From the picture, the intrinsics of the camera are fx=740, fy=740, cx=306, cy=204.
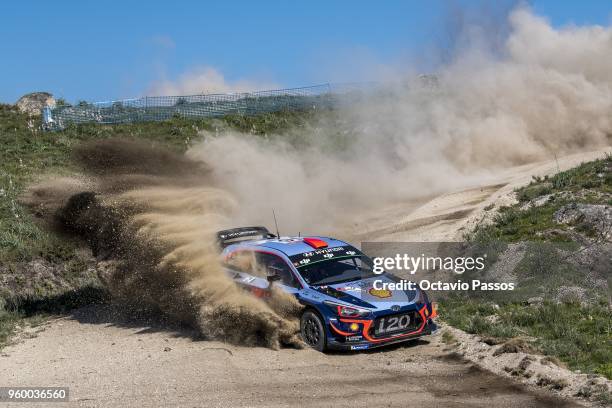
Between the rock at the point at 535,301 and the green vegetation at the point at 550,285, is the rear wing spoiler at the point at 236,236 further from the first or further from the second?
the rock at the point at 535,301

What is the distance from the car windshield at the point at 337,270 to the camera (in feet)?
38.4

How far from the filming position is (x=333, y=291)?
1120 centimetres

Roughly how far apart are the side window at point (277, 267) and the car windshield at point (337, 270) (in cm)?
19

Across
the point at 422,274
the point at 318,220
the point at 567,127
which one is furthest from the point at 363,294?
the point at 567,127

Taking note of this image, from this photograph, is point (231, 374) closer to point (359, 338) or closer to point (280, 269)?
point (359, 338)

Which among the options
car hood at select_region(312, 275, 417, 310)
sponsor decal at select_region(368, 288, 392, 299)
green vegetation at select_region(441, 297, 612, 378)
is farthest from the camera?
sponsor decal at select_region(368, 288, 392, 299)

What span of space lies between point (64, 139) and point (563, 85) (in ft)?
74.4

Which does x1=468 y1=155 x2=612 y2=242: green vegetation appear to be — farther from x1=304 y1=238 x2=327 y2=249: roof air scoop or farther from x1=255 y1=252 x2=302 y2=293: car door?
x1=255 y1=252 x2=302 y2=293: car door

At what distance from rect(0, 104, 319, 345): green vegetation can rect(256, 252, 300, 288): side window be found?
17.1 feet

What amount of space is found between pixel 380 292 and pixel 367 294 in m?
0.24

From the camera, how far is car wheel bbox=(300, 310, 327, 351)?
10.9m

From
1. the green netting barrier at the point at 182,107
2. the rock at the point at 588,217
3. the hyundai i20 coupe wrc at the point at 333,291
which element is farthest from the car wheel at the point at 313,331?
the green netting barrier at the point at 182,107

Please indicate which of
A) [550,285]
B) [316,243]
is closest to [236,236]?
[316,243]

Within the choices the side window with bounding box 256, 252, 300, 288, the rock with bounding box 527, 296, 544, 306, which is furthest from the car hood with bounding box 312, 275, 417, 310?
the rock with bounding box 527, 296, 544, 306
